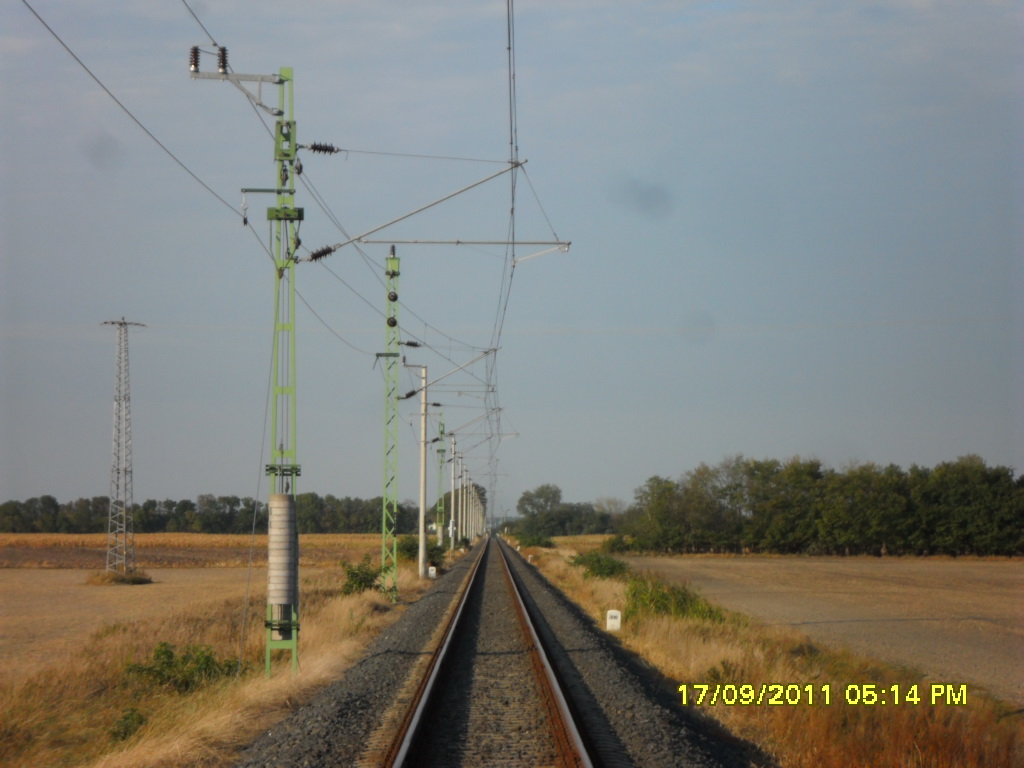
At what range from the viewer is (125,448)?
43.2m

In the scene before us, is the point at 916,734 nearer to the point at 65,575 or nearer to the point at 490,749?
the point at 490,749

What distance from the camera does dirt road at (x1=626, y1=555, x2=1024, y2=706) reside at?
20.1m

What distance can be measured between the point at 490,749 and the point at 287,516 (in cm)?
575

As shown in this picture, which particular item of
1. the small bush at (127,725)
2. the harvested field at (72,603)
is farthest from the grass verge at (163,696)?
the harvested field at (72,603)

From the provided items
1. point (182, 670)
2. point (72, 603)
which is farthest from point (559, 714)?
point (72, 603)

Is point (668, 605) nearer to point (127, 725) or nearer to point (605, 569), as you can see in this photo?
point (127, 725)

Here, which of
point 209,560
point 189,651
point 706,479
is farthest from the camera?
point 706,479

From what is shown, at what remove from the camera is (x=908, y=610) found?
34.4 meters

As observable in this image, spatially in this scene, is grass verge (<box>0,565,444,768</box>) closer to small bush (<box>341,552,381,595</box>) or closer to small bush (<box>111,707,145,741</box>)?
small bush (<box>111,707,145,741</box>)

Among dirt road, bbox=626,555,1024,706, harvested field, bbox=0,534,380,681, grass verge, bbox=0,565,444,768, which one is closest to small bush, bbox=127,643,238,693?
grass verge, bbox=0,565,444,768

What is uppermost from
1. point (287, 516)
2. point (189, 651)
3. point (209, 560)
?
point (287, 516)

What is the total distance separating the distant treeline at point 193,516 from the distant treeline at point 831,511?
4477 centimetres

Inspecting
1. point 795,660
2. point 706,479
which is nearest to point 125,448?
point 795,660
